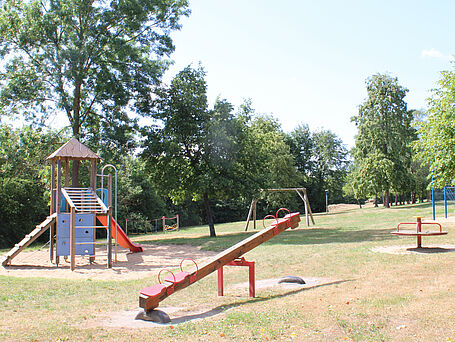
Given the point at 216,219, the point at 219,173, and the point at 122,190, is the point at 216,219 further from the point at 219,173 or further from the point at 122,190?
the point at 219,173

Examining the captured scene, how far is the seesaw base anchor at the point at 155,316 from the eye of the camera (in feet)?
20.9

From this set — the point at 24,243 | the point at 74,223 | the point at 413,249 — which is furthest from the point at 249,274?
the point at 24,243

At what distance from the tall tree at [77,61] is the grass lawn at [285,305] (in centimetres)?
1229

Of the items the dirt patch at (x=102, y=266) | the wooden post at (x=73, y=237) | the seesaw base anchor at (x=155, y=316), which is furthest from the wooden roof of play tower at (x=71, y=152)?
the seesaw base anchor at (x=155, y=316)

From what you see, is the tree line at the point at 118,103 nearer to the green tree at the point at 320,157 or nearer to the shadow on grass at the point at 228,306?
the shadow on grass at the point at 228,306

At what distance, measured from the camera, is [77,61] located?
2042cm

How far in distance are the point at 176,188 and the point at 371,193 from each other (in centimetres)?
2452

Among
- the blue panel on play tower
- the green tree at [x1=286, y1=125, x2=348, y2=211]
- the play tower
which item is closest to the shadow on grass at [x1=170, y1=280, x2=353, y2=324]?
the play tower

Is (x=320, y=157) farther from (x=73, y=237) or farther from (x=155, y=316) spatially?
(x=155, y=316)

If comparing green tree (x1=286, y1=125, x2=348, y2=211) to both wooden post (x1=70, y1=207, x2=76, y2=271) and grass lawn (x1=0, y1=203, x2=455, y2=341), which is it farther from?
grass lawn (x1=0, y1=203, x2=455, y2=341)

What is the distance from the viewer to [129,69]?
2298cm

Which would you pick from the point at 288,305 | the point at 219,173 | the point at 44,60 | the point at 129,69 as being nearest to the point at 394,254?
the point at 288,305

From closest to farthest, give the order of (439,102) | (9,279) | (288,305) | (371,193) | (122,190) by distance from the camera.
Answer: (288,305) < (9,279) < (439,102) < (122,190) < (371,193)

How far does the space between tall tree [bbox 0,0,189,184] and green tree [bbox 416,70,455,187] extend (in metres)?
13.9
